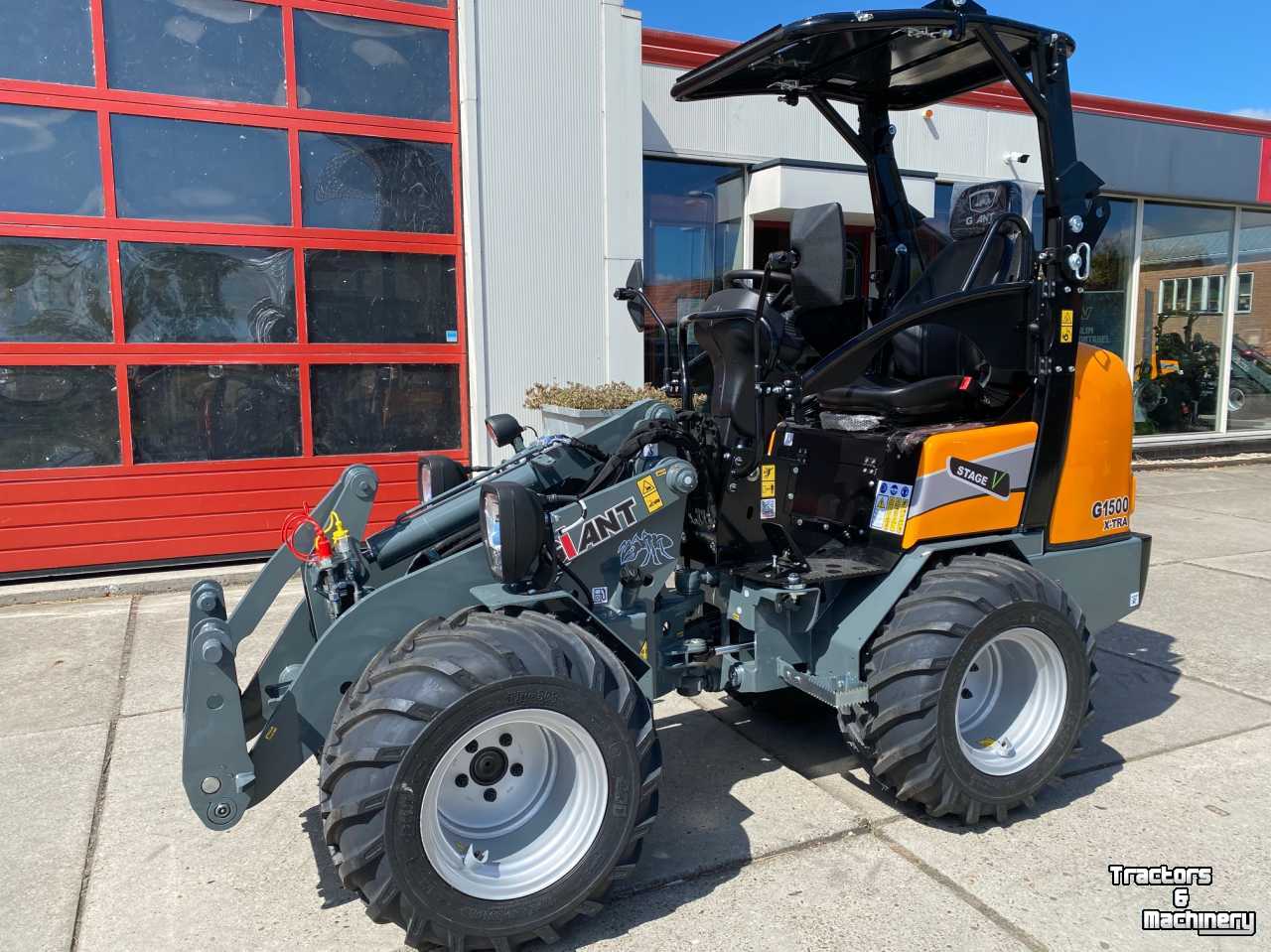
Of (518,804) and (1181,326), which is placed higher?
(1181,326)

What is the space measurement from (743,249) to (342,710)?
26.8ft

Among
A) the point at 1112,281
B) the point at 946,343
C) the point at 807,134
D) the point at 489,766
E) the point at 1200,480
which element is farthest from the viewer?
the point at 1112,281

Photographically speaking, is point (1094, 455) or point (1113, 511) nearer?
point (1094, 455)

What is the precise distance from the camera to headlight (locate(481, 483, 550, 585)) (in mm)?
2885

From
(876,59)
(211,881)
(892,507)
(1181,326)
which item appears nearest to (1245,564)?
(892,507)

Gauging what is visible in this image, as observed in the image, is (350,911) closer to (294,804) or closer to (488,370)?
(294,804)

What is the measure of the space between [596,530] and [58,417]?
5757 millimetres

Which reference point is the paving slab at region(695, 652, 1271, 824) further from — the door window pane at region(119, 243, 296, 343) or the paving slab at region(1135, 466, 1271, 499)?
the paving slab at region(1135, 466, 1271, 499)

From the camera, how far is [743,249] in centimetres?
999

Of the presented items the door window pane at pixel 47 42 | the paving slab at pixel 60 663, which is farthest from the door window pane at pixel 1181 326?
the paving slab at pixel 60 663

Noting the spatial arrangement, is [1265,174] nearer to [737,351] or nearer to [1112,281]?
[1112,281]

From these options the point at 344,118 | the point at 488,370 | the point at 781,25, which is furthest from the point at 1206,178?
the point at 781,25

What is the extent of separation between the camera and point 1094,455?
3943 mm

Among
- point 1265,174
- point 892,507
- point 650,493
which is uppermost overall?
point 1265,174
